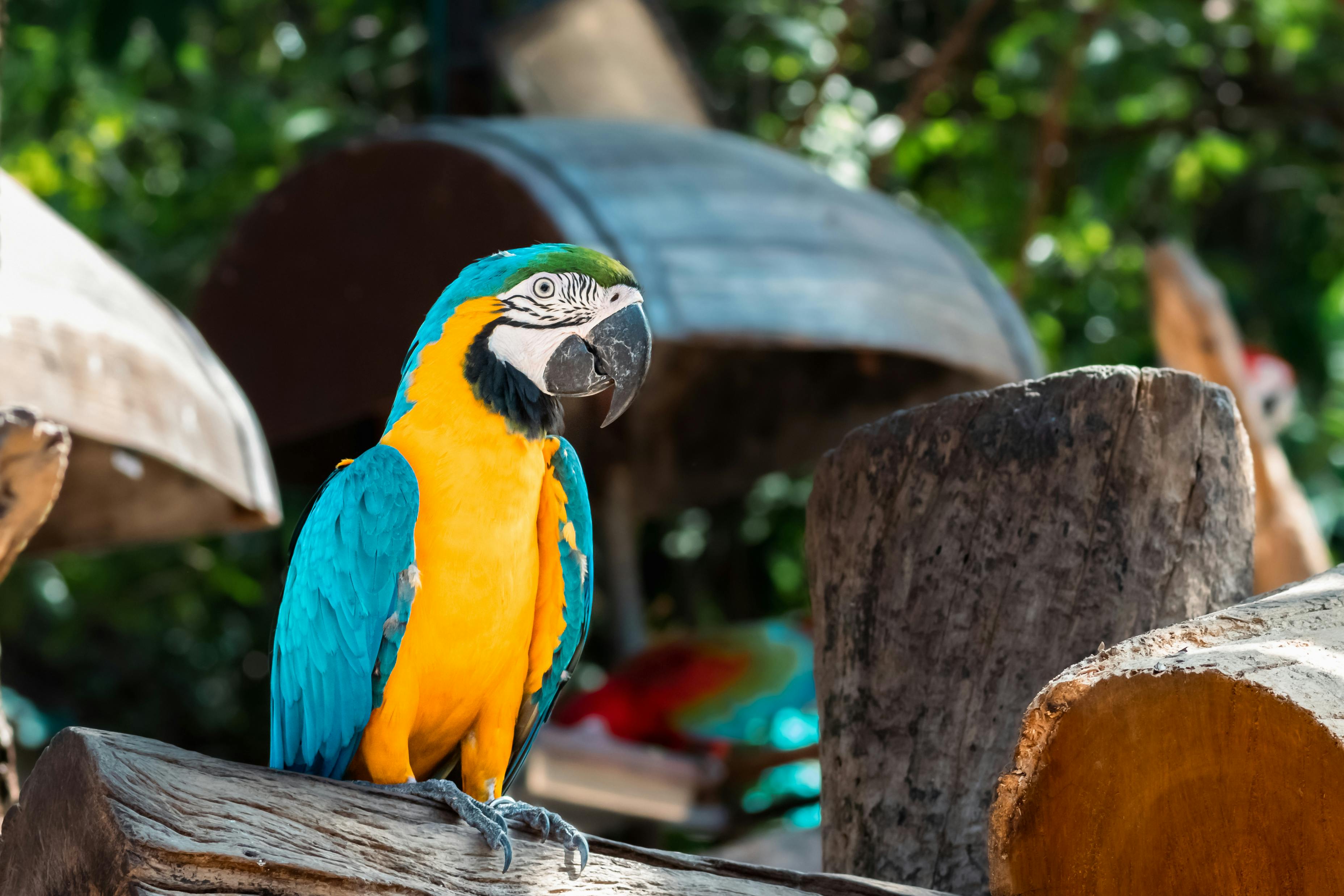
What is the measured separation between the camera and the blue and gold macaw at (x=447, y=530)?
5.60ft

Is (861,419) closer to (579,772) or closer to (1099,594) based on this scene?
(579,772)

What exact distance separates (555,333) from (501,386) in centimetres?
10

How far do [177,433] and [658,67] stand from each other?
2832mm

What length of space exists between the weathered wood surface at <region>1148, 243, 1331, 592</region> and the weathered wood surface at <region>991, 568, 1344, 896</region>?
10.1 feet

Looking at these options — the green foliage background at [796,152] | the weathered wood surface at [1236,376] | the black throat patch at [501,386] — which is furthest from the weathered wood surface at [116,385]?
the weathered wood surface at [1236,376]

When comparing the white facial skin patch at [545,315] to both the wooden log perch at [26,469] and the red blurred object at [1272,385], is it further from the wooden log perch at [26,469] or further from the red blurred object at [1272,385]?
the red blurred object at [1272,385]

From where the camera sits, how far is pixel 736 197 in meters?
4.06

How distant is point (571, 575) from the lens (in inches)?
73.4

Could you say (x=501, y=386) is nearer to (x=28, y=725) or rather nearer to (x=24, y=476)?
(x=24, y=476)

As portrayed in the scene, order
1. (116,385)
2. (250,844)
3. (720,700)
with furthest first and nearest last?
Answer: (720,700), (116,385), (250,844)

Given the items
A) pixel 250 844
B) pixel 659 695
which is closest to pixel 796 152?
pixel 659 695

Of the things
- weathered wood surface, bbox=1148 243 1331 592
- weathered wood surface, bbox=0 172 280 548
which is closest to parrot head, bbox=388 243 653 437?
weathered wood surface, bbox=0 172 280 548

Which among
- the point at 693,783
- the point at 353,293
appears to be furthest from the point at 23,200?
the point at 693,783

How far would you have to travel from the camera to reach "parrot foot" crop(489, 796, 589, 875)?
151 centimetres
